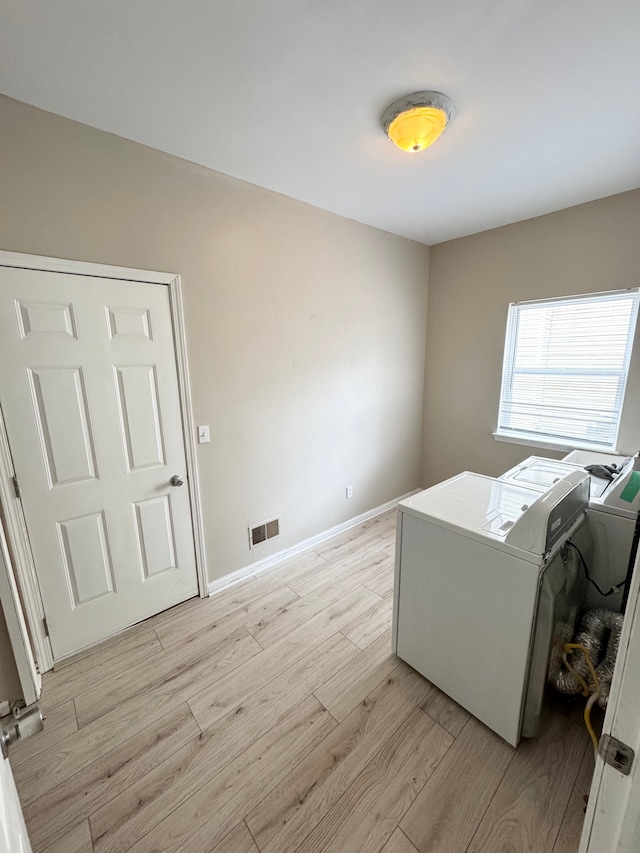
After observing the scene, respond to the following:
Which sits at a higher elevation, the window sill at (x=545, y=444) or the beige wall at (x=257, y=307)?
the beige wall at (x=257, y=307)

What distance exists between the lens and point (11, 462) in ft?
5.18

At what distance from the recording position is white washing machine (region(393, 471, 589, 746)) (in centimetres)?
125

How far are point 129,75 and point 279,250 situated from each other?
1.12 metres

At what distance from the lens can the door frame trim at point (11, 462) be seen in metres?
1.55

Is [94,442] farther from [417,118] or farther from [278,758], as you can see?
[417,118]

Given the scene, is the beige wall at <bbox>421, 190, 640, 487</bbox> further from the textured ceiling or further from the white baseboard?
the white baseboard

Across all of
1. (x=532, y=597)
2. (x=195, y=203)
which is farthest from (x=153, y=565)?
(x=195, y=203)

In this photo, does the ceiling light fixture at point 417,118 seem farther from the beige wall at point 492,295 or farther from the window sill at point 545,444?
the window sill at point 545,444

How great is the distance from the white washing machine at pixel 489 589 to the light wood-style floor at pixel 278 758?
18cm

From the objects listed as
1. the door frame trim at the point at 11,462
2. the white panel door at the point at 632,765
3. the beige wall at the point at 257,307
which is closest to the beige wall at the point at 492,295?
the beige wall at the point at 257,307

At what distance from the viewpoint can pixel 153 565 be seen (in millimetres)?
2082

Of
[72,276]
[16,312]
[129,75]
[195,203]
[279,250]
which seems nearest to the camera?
[129,75]

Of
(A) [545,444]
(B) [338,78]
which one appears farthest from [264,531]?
(B) [338,78]

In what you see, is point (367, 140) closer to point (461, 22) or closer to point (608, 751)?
point (461, 22)
